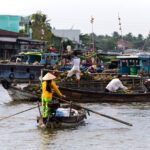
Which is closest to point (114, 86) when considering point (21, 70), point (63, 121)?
point (63, 121)

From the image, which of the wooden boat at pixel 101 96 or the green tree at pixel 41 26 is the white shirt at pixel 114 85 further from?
the green tree at pixel 41 26

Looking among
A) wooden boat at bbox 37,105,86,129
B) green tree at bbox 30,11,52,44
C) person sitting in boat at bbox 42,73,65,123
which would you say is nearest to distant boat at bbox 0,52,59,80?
wooden boat at bbox 37,105,86,129

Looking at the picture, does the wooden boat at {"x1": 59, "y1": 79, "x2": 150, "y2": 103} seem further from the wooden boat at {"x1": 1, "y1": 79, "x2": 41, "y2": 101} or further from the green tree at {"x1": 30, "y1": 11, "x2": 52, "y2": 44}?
the green tree at {"x1": 30, "y1": 11, "x2": 52, "y2": 44}

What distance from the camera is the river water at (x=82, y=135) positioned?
1476cm

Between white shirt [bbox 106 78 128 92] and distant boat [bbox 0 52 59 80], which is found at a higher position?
distant boat [bbox 0 52 59 80]

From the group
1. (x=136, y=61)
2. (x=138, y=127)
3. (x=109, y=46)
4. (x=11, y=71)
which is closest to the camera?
(x=138, y=127)

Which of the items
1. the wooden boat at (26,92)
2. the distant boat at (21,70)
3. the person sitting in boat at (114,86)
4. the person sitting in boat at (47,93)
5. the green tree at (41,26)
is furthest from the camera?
the green tree at (41,26)

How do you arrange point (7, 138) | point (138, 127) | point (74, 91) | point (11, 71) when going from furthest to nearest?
point (11, 71) → point (74, 91) → point (138, 127) → point (7, 138)

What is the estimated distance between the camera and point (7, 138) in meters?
15.8

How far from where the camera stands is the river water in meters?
14.8

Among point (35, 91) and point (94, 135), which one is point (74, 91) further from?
point (94, 135)

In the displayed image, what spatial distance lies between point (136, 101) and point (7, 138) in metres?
9.42

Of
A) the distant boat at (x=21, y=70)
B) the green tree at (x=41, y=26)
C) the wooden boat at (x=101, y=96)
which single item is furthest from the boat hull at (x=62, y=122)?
the green tree at (x=41, y=26)

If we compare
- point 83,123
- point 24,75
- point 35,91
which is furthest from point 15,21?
point 83,123
